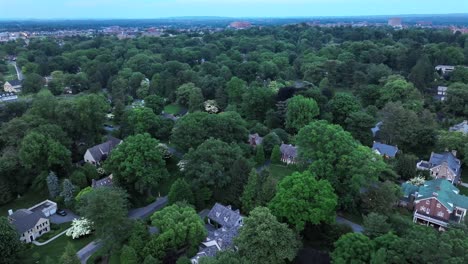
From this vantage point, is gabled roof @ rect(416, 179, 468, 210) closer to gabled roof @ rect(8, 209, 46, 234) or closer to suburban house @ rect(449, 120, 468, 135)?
suburban house @ rect(449, 120, 468, 135)

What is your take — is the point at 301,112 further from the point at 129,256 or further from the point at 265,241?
the point at 129,256

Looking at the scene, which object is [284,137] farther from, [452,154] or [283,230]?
[283,230]

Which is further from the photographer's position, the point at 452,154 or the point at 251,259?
the point at 452,154

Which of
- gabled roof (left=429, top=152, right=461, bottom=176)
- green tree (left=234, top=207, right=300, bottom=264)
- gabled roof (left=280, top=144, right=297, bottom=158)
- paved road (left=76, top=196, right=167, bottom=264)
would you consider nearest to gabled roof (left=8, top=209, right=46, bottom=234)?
paved road (left=76, top=196, right=167, bottom=264)

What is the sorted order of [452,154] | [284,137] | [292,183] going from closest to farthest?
[292,183] < [452,154] < [284,137]

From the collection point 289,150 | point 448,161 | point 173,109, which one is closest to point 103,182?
point 289,150

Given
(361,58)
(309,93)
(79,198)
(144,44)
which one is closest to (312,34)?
(361,58)
